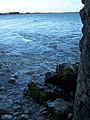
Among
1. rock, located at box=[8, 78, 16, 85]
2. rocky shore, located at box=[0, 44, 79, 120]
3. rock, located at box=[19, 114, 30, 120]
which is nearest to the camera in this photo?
rocky shore, located at box=[0, 44, 79, 120]

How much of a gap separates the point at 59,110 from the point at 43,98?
1.40 m

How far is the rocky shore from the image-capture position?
6.88 m

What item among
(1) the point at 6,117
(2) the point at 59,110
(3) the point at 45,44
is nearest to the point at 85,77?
(2) the point at 59,110

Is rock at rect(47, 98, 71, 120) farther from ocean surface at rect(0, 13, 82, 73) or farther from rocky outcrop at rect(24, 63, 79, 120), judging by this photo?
ocean surface at rect(0, 13, 82, 73)

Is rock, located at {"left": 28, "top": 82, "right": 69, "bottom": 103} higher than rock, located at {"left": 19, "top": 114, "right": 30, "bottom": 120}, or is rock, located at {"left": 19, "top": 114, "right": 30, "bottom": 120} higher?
rock, located at {"left": 28, "top": 82, "right": 69, "bottom": 103}

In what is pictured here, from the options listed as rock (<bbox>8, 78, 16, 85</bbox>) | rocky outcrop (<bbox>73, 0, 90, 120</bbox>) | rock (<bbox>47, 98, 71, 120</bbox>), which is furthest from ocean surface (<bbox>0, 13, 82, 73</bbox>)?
rocky outcrop (<bbox>73, 0, 90, 120</bbox>)

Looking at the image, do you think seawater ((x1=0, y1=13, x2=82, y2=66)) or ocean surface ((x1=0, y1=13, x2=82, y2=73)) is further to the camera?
seawater ((x1=0, y1=13, x2=82, y2=66))

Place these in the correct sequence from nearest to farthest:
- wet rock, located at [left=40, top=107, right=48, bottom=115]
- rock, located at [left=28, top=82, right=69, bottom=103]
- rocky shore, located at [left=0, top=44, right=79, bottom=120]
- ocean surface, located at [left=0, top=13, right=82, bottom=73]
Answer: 1. rocky shore, located at [left=0, top=44, right=79, bottom=120]
2. wet rock, located at [left=40, top=107, right=48, bottom=115]
3. rock, located at [left=28, top=82, right=69, bottom=103]
4. ocean surface, located at [left=0, top=13, right=82, bottom=73]

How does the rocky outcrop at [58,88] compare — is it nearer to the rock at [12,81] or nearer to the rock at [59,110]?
the rock at [59,110]

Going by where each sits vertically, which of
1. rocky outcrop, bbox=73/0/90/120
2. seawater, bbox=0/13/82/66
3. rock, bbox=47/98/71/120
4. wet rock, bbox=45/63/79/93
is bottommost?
seawater, bbox=0/13/82/66

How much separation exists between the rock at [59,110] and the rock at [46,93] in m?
0.96

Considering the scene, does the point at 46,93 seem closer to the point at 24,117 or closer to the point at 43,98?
the point at 43,98

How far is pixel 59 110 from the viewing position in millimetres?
6605

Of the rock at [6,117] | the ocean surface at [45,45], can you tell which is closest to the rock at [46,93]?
the rock at [6,117]
